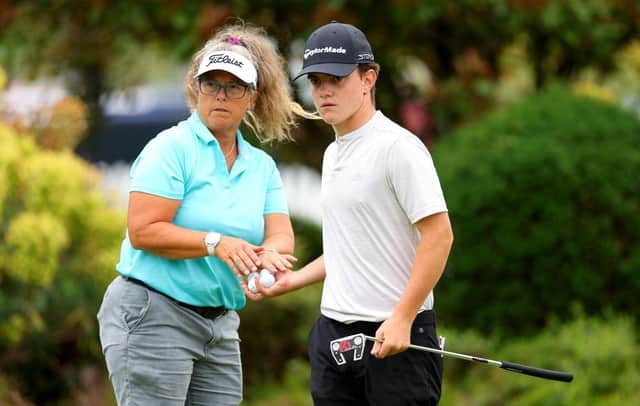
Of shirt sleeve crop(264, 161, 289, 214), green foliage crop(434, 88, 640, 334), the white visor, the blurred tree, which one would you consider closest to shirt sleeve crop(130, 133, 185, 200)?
the white visor

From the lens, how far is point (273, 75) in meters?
4.25

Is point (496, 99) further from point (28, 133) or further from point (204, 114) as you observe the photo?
point (204, 114)

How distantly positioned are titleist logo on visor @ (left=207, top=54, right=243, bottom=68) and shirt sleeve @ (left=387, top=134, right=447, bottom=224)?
0.67 m

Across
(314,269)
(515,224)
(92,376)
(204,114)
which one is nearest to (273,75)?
(204,114)

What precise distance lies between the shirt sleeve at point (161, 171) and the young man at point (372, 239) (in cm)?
49

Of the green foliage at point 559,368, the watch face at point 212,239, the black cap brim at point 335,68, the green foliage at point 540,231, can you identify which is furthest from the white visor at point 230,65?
the green foliage at point 540,231

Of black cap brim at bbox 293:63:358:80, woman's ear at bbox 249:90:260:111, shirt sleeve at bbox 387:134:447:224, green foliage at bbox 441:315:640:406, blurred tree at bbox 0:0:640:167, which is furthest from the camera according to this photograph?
blurred tree at bbox 0:0:640:167

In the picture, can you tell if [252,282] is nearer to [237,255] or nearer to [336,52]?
[237,255]

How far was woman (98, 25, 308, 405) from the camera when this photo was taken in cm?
388

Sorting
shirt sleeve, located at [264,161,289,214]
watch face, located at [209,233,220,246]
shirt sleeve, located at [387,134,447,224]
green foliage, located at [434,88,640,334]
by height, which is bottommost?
green foliage, located at [434,88,640,334]

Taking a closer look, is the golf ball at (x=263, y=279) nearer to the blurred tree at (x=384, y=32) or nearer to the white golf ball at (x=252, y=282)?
the white golf ball at (x=252, y=282)

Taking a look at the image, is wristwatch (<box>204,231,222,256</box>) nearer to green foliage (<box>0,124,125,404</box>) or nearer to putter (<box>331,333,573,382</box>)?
putter (<box>331,333,573,382</box>)

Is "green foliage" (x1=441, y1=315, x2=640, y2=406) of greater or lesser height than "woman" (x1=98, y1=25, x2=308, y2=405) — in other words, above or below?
below

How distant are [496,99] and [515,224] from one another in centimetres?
327
